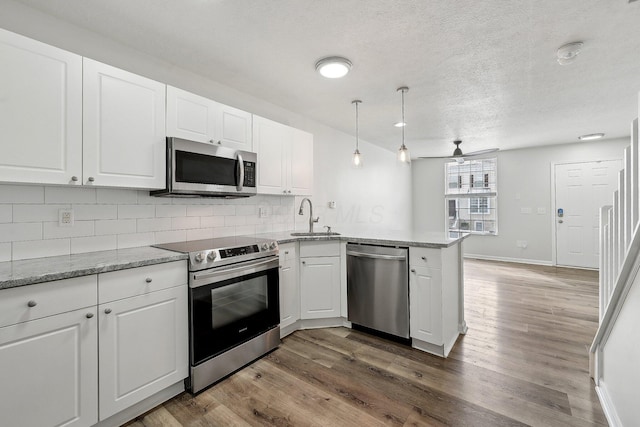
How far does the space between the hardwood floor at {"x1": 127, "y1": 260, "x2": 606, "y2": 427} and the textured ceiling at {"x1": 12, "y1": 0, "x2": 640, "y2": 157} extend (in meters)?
2.45

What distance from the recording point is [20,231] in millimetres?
1732

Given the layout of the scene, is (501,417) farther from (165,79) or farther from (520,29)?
(165,79)

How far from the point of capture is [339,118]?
12.9 ft

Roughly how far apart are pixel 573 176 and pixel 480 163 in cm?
165

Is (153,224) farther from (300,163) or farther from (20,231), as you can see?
(300,163)

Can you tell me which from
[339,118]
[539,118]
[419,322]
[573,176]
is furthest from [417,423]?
[573,176]

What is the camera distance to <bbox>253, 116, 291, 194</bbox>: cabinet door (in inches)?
112

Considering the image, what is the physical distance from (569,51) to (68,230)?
12.6 ft

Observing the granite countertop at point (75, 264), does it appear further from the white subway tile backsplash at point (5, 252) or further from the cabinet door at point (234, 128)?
the cabinet door at point (234, 128)

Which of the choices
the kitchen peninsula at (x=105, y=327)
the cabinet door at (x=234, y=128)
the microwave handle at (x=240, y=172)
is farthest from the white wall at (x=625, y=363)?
the cabinet door at (x=234, y=128)

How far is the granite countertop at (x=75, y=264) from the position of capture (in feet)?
4.32

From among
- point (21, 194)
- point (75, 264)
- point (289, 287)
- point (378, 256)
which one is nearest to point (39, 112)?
point (21, 194)

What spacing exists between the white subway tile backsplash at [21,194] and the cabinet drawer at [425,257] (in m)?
2.69

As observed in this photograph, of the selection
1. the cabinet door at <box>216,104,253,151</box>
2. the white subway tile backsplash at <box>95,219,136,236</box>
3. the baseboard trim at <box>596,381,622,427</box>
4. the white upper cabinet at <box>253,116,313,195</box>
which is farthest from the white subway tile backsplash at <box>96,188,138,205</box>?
the baseboard trim at <box>596,381,622,427</box>
